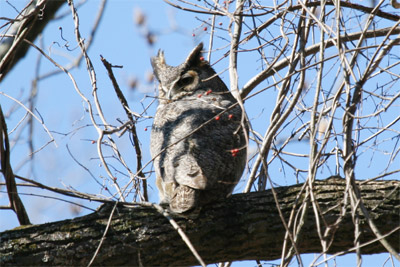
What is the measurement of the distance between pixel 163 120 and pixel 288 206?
4.57ft

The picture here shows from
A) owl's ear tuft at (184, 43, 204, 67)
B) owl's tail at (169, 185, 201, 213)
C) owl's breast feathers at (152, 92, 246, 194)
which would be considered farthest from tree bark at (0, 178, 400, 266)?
owl's ear tuft at (184, 43, 204, 67)

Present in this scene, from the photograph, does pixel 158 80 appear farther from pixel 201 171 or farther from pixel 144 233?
pixel 144 233

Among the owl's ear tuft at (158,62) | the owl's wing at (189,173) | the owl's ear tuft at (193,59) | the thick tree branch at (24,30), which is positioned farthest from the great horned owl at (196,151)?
the thick tree branch at (24,30)

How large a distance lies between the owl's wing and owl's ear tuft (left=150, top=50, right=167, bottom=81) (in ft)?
6.36

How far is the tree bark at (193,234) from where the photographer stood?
3.05 meters

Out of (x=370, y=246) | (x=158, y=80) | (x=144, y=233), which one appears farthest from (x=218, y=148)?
Result: (x=158, y=80)

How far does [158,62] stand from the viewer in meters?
5.49

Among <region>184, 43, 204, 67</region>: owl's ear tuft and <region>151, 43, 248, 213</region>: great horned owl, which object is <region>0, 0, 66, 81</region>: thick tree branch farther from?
<region>184, 43, 204, 67</region>: owl's ear tuft

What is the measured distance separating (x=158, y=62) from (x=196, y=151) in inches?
79.8

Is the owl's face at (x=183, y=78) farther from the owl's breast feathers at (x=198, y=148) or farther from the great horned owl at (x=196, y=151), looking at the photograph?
the owl's breast feathers at (x=198, y=148)

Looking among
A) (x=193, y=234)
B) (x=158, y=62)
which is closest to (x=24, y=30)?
(x=193, y=234)

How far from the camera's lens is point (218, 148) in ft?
12.4

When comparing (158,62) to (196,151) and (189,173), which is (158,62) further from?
(189,173)

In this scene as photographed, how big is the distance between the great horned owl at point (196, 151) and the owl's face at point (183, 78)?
0.21 m
